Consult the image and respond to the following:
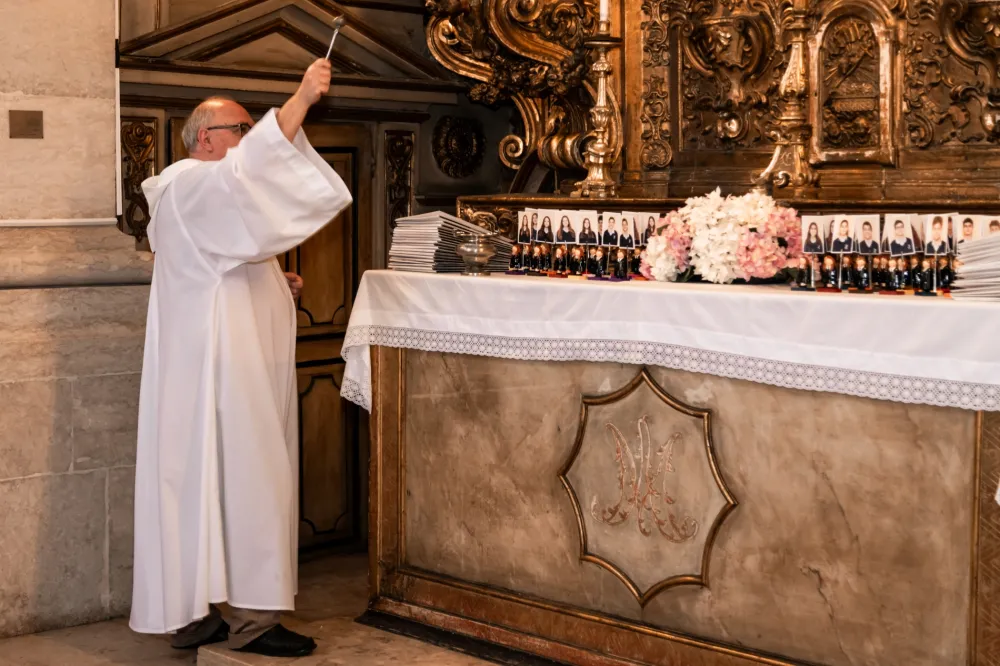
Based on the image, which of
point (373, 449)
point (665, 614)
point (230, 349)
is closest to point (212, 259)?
point (230, 349)

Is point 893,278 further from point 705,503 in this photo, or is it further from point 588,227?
point 588,227

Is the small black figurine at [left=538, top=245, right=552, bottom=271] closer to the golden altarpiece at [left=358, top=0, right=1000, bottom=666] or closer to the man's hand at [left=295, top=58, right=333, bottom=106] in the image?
the golden altarpiece at [left=358, top=0, right=1000, bottom=666]

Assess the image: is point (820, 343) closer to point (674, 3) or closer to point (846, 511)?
point (846, 511)

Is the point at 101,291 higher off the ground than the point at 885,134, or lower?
lower

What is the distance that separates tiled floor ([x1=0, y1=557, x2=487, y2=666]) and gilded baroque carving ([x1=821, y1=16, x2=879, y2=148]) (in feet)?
8.06

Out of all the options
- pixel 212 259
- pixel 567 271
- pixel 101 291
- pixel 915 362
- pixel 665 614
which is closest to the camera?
pixel 915 362

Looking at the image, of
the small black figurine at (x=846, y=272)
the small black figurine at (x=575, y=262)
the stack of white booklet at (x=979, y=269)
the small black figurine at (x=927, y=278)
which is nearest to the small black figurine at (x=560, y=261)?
the small black figurine at (x=575, y=262)

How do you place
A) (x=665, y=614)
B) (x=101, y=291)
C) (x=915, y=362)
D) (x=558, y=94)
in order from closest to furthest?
(x=915, y=362)
(x=665, y=614)
(x=101, y=291)
(x=558, y=94)

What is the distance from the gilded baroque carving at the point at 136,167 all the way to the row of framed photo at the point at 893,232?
9.79 ft

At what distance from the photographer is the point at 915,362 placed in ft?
12.4

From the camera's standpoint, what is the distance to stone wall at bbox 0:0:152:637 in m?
5.38

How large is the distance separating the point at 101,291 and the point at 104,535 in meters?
1.00

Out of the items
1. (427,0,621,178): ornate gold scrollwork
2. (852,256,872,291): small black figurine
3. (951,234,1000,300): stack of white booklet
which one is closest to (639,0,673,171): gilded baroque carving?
(427,0,621,178): ornate gold scrollwork

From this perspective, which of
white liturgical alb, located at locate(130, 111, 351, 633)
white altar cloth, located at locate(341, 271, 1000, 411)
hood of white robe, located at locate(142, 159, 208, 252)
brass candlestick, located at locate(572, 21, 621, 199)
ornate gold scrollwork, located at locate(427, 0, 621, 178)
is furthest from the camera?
ornate gold scrollwork, located at locate(427, 0, 621, 178)
